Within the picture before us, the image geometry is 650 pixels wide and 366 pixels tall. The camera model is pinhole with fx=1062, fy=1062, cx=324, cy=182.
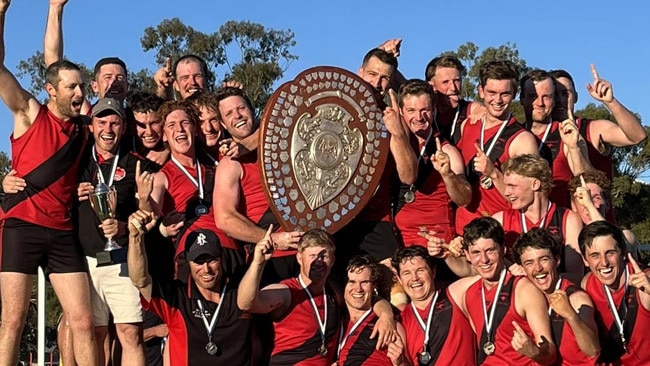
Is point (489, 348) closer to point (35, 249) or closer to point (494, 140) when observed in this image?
point (494, 140)

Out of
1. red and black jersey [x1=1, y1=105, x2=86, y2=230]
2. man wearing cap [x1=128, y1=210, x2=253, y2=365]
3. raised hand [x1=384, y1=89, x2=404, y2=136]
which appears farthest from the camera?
raised hand [x1=384, y1=89, x2=404, y2=136]

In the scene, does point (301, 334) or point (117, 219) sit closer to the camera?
point (301, 334)

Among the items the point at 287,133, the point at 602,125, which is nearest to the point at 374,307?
the point at 287,133

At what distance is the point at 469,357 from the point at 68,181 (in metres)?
3.30

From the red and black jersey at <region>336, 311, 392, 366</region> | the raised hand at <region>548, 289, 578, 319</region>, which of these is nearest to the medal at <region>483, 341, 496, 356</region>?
the raised hand at <region>548, 289, 578, 319</region>

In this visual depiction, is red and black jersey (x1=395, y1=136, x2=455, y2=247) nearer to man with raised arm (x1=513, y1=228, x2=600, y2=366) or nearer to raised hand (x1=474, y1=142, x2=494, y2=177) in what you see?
raised hand (x1=474, y1=142, x2=494, y2=177)

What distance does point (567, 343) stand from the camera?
24.5 feet

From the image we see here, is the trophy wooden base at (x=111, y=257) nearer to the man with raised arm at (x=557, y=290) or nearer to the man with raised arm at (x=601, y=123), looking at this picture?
the man with raised arm at (x=557, y=290)

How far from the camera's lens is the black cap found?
25.1 ft

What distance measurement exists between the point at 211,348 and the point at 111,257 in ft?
3.35

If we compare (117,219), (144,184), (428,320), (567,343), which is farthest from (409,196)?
(117,219)

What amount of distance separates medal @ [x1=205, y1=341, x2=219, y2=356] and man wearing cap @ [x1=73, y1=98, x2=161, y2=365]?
2.52 feet

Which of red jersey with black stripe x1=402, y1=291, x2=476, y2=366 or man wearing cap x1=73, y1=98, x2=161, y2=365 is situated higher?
man wearing cap x1=73, y1=98, x2=161, y2=365

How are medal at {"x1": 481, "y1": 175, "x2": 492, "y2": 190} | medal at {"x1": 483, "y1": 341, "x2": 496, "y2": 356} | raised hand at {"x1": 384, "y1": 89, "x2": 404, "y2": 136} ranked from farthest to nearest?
medal at {"x1": 481, "y1": 175, "x2": 492, "y2": 190}
raised hand at {"x1": 384, "y1": 89, "x2": 404, "y2": 136}
medal at {"x1": 483, "y1": 341, "x2": 496, "y2": 356}
